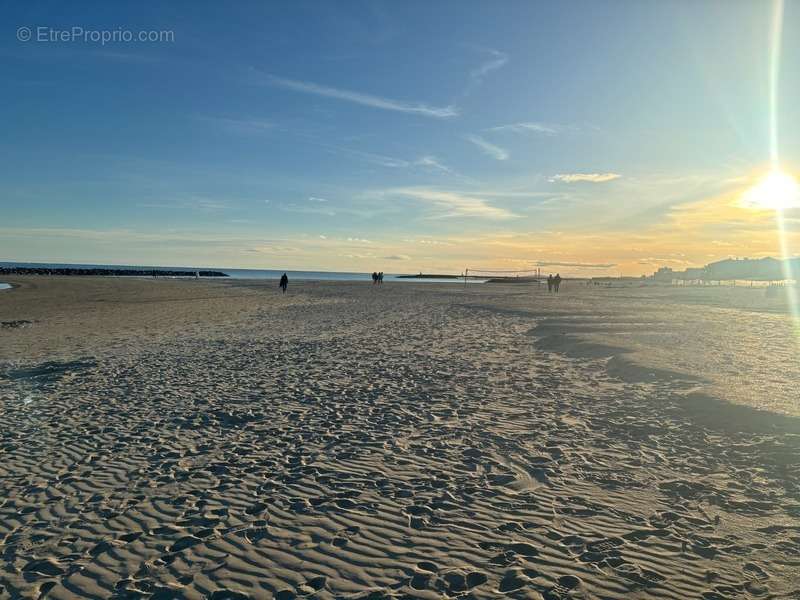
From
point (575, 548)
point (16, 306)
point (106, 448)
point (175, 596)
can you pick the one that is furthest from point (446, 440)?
point (16, 306)

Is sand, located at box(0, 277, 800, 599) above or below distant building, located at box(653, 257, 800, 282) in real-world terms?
below

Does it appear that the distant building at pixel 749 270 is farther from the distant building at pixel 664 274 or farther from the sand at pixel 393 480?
the sand at pixel 393 480

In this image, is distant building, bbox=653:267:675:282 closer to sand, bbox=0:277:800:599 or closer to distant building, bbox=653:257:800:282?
distant building, bbox=653:257:800:282

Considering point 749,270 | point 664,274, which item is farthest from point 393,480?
point 664,274

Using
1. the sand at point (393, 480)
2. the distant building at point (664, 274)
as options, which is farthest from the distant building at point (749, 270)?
the sand at point (393, 480)

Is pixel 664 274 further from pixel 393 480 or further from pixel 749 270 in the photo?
pixel 393 480

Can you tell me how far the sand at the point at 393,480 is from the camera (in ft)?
15.5

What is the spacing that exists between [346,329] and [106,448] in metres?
15.5

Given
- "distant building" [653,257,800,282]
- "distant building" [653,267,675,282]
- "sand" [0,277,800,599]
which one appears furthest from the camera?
"distant building" [653,267,675,282]

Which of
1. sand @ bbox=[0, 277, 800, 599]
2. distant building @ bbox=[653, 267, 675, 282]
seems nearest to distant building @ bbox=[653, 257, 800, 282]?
distant building @ bbox=[653, 267, 675, 282]

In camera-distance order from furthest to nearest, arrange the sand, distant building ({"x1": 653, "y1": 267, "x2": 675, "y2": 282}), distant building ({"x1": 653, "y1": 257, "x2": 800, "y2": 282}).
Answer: distant building ({"x1": 653, "y1": 267, "x2": 675, "y2": 282}) → distant building ({"x1": 653, "y1": 257, "x2": 800, "y2": 282}) → the sand

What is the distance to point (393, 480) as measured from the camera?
22.4 feet

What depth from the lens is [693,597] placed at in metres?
4.40

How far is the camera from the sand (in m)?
4.73
